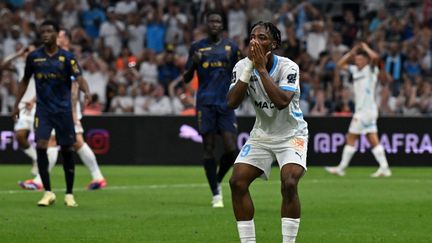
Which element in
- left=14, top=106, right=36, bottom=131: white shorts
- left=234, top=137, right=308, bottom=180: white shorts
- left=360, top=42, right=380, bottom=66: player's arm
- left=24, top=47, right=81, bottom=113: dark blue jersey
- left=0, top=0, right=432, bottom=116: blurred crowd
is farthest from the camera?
left=0, top=0, right=432, bottom=116: blurred crowd

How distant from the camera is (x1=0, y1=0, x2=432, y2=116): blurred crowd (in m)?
27.6

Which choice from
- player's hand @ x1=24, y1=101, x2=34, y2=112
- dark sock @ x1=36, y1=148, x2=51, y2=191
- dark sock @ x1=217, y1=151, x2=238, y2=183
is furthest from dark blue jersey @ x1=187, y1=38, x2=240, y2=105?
player's hand @ x1=24, y1=101, x2=34, y2=112

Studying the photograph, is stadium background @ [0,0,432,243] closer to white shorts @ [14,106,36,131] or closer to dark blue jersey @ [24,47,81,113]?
white shorts @ [14,106,36,131]

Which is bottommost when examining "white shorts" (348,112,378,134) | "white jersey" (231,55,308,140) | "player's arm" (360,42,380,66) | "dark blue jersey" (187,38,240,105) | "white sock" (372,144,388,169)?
"white sock" (372,144,388,169)

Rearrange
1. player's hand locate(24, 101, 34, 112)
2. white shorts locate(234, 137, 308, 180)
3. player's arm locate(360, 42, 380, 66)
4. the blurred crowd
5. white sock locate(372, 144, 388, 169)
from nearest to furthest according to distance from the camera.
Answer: white shorts locate(234, 137, 308, 180), player's hand locate(24, 101, 34, 112), player's arm locate(360, 42, 380, 66), white sock locate(372, 144, 388, 169), the blurred crowd

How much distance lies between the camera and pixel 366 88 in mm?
22828

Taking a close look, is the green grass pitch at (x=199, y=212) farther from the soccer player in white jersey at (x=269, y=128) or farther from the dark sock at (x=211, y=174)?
the soccer player in white jersey at (x=269, y=128)

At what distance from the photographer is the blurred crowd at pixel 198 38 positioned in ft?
90.6

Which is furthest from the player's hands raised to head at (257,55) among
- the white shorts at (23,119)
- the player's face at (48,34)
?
the white shorts at (23,119)

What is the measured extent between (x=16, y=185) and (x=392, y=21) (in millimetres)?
14068

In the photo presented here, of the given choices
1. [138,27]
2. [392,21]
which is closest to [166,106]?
[138,27]

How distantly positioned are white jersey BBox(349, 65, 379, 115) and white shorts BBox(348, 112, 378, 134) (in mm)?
89

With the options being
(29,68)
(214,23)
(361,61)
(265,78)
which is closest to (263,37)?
(265,78)

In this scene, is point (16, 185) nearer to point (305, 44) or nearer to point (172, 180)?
point (172, 180)
